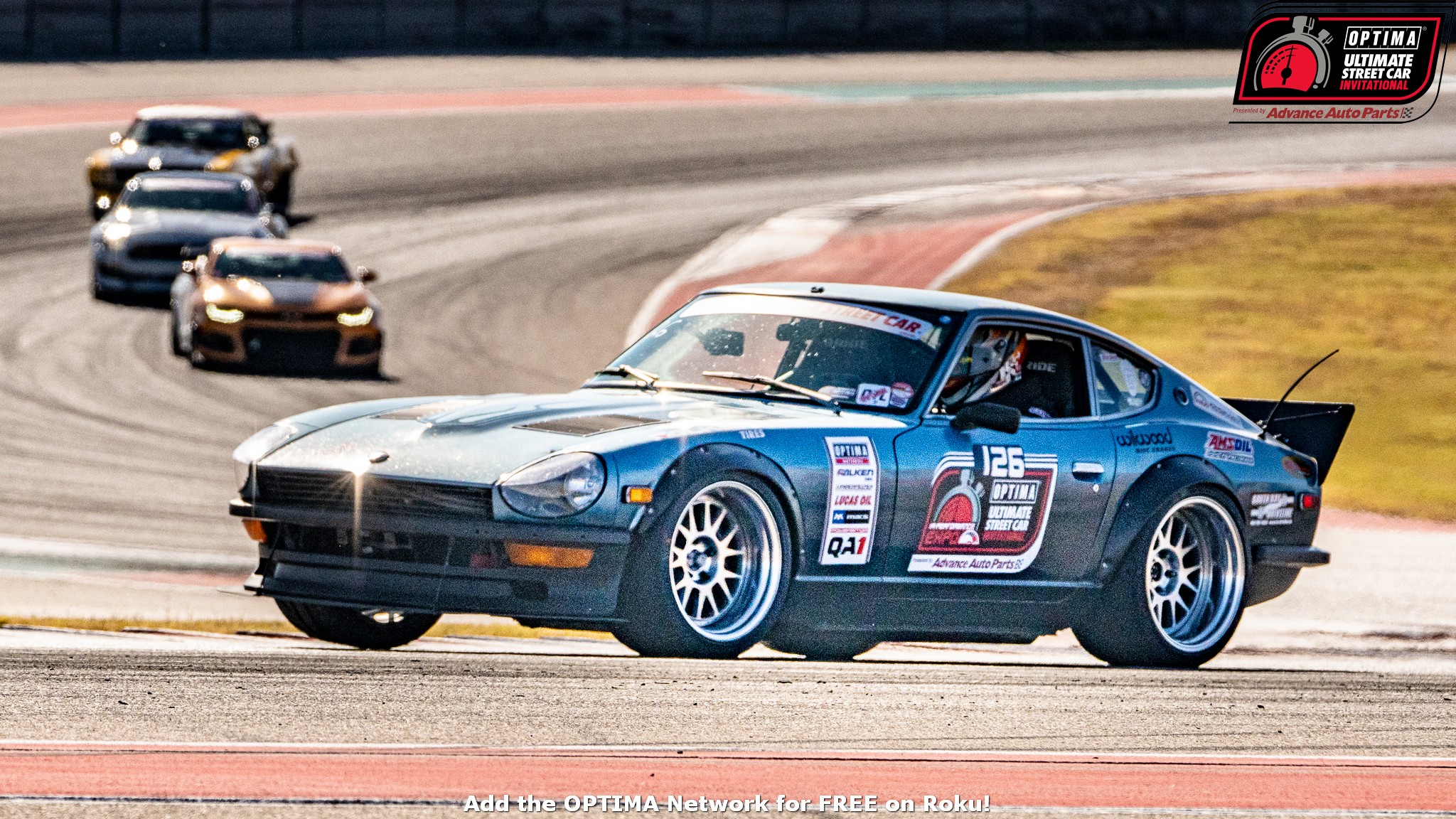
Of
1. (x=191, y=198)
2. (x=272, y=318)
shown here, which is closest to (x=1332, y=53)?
(x=272, y=318)

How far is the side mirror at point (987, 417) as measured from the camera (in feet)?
26.5

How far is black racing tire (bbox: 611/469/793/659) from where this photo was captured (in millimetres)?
7254

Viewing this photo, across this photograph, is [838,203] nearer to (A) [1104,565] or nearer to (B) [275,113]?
(B) [275,113]

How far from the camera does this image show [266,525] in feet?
25.5

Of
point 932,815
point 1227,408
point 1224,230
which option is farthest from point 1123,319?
point 932,815

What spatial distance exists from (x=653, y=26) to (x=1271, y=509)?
118 ft

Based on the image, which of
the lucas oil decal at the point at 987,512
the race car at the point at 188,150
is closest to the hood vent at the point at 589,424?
the lucas oil decal at the point at 987,512

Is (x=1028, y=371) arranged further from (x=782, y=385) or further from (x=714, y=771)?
(x=714, y=771)

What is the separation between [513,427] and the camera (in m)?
7.69

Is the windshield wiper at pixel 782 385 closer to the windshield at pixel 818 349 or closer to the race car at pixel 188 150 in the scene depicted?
the windshield at pixel 818 349

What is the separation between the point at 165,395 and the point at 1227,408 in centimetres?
1213

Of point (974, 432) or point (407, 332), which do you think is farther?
point (407, 332)

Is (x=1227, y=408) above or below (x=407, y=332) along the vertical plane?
above

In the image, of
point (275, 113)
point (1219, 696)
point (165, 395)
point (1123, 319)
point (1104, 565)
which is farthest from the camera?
point (275, 113)
